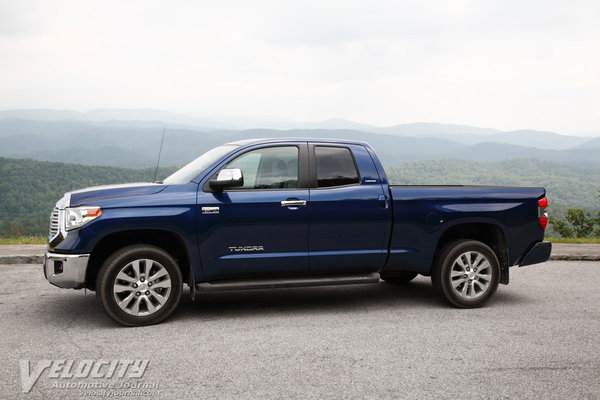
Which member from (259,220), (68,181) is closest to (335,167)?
(259,220)

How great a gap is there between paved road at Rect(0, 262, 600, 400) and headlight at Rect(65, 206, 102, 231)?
1.05 meters

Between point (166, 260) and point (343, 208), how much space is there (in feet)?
6.39

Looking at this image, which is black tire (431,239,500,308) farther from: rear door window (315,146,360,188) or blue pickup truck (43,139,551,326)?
rear door window (315,146,360,188)

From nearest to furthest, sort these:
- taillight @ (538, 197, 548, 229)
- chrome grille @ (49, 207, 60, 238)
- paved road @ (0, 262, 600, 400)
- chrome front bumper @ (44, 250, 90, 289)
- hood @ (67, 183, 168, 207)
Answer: paved road @ (0, 262, 600, 400), chrome front bumper @ (44, 250, 90, 289), hood @ (67, 183, 168, 207), chrome grille @ (49, 207, 60, 238), taillight @ (538, 197, 548, 229)

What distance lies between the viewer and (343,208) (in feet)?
19.9

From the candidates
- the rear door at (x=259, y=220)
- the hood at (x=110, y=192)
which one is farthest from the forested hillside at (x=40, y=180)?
the rear door at (x=259, y=220)

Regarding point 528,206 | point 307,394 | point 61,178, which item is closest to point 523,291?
point 528,206

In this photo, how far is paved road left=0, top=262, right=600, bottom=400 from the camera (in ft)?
13.1

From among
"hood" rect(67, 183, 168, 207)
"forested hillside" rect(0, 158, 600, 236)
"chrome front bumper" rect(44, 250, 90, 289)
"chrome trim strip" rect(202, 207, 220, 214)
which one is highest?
"hood" rect(67, 183, 168, 207)

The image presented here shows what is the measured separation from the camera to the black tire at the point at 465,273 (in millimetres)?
6414

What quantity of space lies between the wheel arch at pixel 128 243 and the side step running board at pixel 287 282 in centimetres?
38

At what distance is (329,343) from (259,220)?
1491 millimetres

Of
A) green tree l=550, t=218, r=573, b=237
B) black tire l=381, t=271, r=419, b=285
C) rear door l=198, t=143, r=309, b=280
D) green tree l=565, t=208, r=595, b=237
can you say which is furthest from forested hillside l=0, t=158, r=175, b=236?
rear door l=198, t=143, r=309, b=280

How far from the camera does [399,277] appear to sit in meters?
7.84
